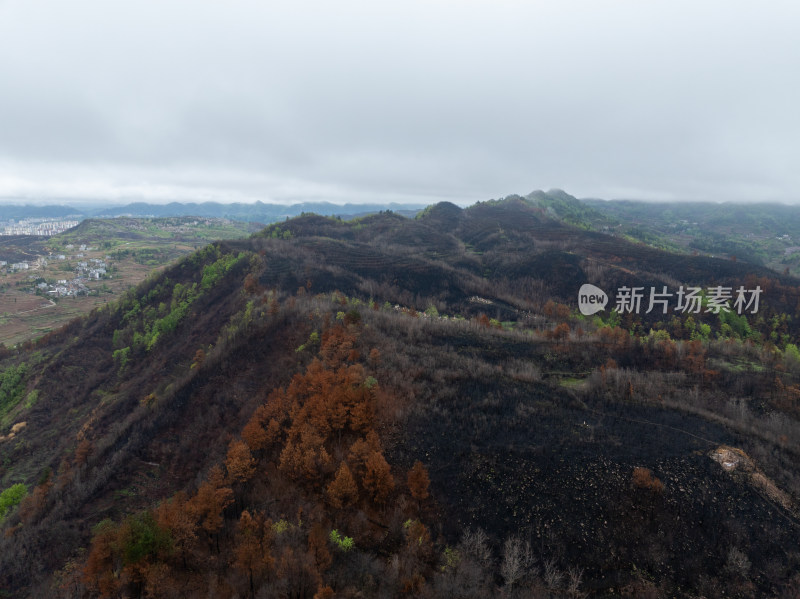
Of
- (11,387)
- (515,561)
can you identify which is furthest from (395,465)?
(11,387)

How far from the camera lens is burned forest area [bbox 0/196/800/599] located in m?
26.9

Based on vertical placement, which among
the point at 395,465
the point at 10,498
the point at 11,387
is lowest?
the point at 11,387

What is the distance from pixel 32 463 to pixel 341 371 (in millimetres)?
60386

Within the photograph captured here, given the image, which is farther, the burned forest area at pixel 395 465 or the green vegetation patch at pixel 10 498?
the green vegetation patch at pixel 10 498

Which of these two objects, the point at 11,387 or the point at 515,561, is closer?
the point at 515,561

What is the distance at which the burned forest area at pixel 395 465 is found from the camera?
88.1ft

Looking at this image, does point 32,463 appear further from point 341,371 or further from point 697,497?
point 697,497

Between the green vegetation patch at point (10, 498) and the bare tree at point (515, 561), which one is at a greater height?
the bare tree at point (515, 561)

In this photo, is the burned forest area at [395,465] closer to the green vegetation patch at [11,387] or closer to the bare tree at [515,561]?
the bare tree at [515,561]

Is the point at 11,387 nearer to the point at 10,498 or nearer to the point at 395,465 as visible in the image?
the point at 10,498

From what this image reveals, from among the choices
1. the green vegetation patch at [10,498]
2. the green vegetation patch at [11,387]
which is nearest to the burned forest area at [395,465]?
the green vegetation patch at [10,498]

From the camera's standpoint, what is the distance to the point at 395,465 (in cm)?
3644

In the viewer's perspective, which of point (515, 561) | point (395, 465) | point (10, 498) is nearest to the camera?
point (515, 561)

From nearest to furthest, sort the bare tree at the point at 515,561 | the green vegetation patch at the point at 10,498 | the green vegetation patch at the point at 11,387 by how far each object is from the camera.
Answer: the bare tree at the point at 515,561 < the green vegetation patch at the point at 10,498 < the green vegetation patch at the point at 11,387
